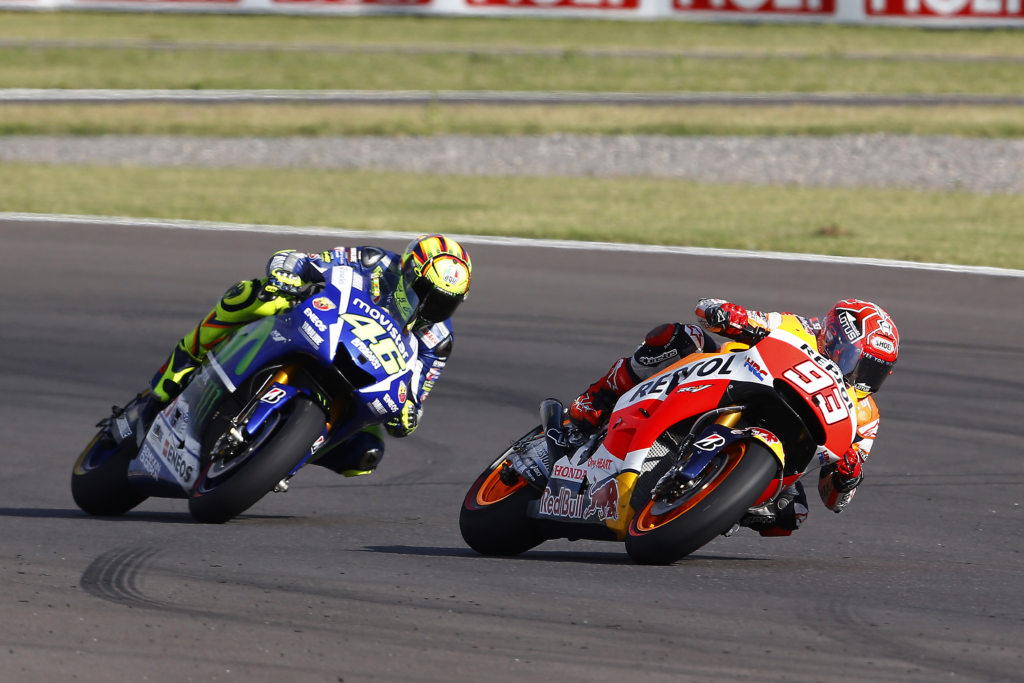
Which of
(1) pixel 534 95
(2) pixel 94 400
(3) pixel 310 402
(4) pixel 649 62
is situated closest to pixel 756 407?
(3) pixel 310 402

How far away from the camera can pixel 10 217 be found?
53.6 feet

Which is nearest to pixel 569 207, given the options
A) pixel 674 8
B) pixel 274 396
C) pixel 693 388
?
pixel 274 396

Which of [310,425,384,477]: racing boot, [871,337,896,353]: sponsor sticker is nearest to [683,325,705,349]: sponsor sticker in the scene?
[871,337,896,353]: sponsor sticker

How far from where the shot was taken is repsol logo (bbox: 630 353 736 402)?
5.70 metres

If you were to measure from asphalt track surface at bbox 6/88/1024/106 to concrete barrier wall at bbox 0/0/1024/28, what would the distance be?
6.53m

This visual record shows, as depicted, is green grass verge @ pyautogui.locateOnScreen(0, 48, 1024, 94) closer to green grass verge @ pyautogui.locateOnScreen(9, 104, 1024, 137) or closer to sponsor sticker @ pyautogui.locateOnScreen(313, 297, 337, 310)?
green grass verge @ pyautogui.locateOnScreen(9, 104, 1024, 137)

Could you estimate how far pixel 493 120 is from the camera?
82.5ft

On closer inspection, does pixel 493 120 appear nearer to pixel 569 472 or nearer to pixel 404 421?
pixel 404 421

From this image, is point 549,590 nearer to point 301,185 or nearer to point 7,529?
point 7,529

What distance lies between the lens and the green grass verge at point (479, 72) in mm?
28766

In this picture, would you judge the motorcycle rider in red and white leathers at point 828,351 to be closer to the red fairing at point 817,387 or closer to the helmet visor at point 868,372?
the helmet visor at point 868,372

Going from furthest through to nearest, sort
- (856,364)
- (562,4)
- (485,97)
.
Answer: (562,4), (485,97), (856,364)

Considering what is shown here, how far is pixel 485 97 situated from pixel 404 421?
2102cm

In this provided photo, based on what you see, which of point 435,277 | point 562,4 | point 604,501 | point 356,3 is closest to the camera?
point 604,501
